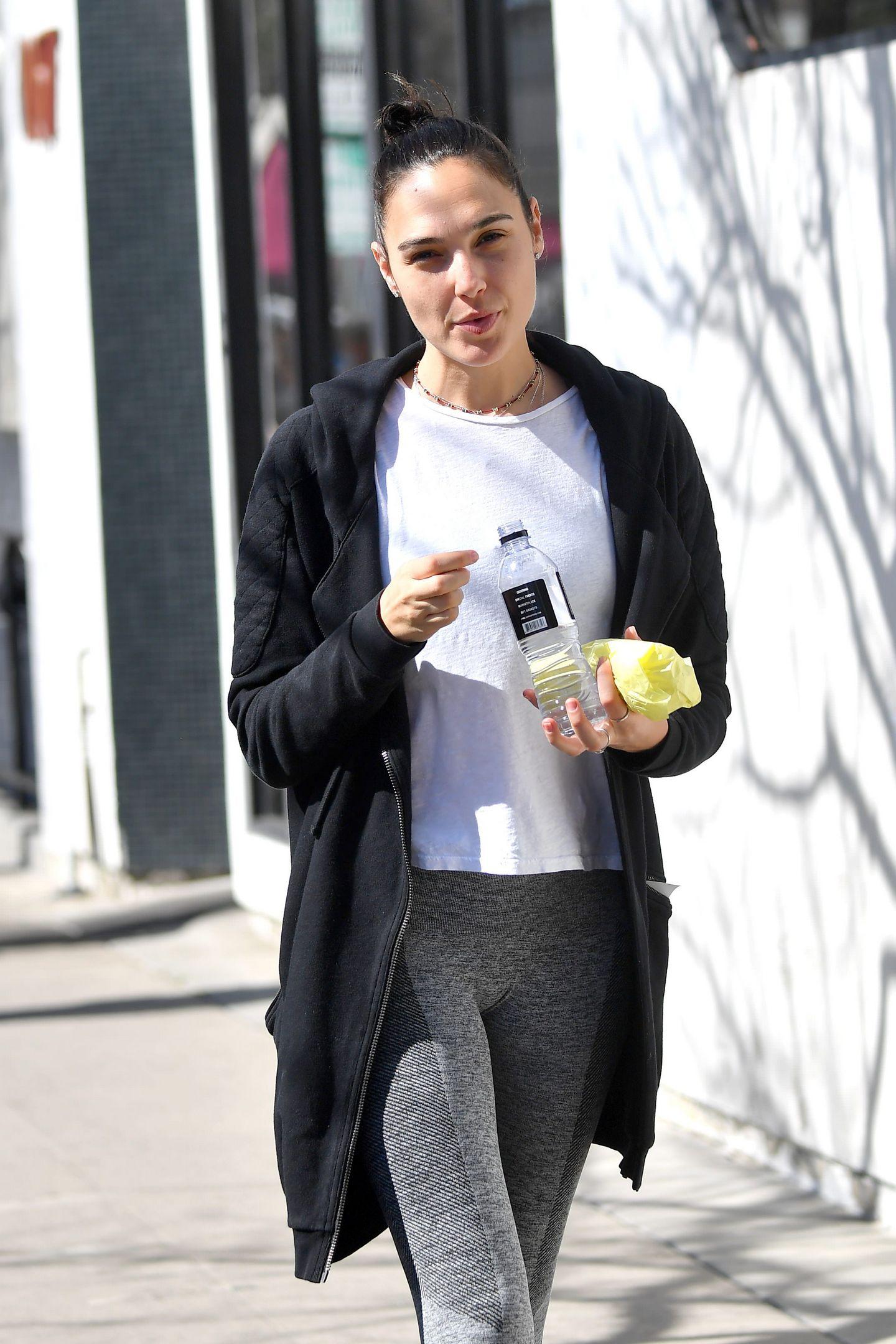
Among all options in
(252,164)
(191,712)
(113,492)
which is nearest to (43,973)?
(191,712)

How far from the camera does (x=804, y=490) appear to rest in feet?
13.9

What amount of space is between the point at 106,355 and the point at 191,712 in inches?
59.6

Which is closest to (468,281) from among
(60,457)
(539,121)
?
(539,121)

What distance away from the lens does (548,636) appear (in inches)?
88.3

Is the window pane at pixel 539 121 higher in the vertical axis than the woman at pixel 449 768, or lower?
higher

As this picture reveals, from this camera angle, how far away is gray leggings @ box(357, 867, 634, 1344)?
2342 mm

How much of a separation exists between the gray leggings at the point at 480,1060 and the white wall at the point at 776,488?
5.62ft

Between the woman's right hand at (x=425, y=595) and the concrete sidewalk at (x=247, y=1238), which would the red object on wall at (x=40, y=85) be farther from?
the woman's right hand at (x=425, y=595)

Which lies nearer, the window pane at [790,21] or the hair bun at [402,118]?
the hair bun at [402,118]

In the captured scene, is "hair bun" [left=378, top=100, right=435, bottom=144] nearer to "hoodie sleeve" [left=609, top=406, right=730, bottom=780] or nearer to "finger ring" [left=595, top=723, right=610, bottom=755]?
"hoodie sleeve" [left=609, top=406, right=730, bottom=780]

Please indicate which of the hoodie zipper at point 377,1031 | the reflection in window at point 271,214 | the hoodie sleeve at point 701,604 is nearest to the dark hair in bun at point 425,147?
the hoodie sleeve at point 701,604

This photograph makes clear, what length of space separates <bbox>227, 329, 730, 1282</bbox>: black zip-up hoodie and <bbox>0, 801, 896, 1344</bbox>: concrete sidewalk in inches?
62.3

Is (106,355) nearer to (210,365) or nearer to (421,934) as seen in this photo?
(210,365)

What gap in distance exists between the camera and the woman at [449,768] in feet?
7.72
